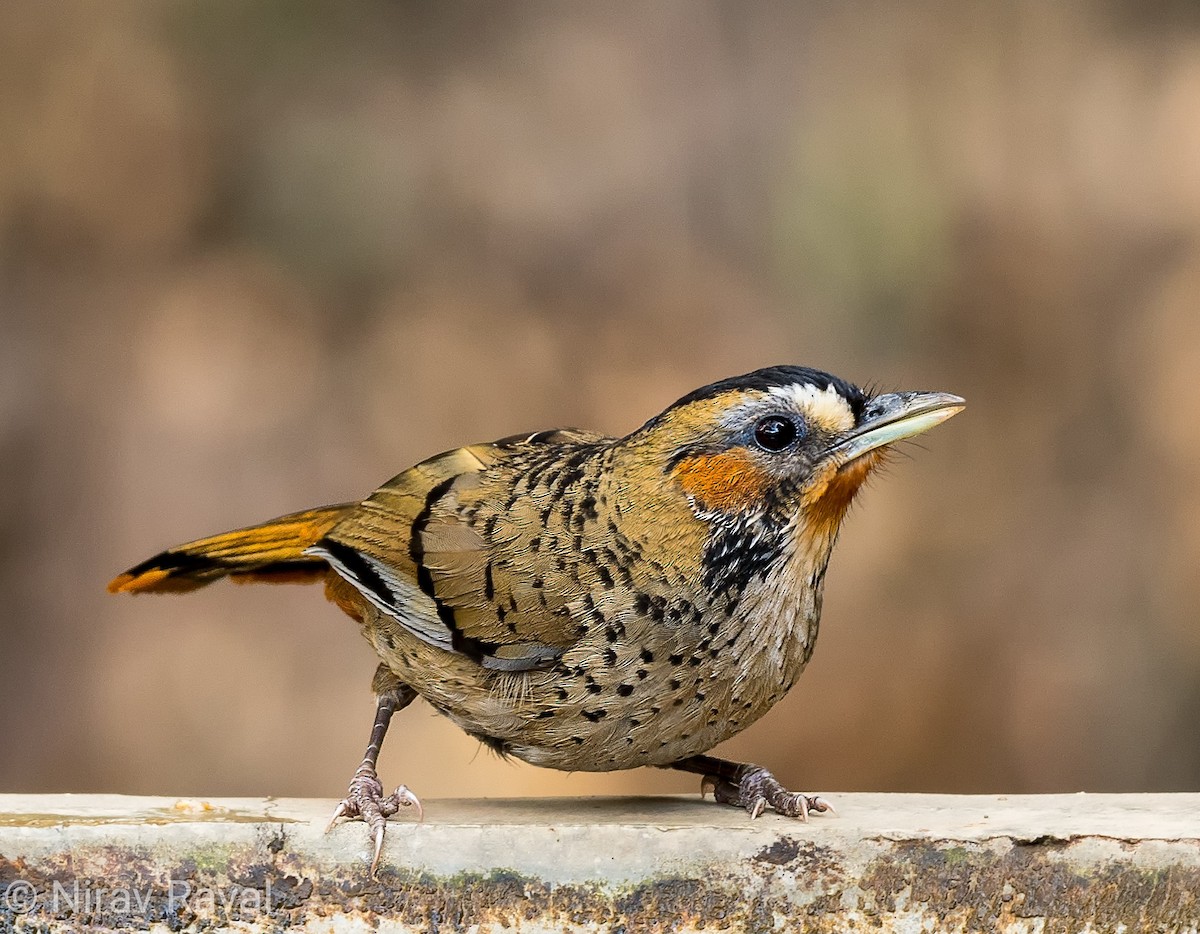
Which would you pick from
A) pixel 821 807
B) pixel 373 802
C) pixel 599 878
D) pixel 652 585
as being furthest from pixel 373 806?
pixel 821 807

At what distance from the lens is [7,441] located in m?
6.85

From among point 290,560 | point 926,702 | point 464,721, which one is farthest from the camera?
point 926,702

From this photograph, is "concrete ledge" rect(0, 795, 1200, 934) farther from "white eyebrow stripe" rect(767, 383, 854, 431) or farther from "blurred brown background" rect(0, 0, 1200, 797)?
"blurred brown background" rect(0, 0, 1200, 797)

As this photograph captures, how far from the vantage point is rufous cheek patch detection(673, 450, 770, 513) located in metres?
3.34

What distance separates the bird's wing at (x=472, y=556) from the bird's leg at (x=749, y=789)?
0.49 m

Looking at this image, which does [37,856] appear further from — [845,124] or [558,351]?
[845,124]

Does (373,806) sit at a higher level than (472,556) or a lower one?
lower

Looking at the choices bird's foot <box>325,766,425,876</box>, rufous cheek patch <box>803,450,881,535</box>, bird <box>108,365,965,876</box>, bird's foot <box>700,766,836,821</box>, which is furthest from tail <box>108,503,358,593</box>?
rufous cheek patch <box>803,450,881,535</box>

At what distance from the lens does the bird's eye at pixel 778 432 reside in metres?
3.33

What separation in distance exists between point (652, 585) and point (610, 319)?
3642 millimetres

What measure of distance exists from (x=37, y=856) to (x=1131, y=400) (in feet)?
16.4

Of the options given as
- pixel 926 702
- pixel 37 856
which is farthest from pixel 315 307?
pixel 37 856

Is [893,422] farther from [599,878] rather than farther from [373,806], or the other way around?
[373,806]

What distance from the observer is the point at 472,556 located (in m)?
3.63
